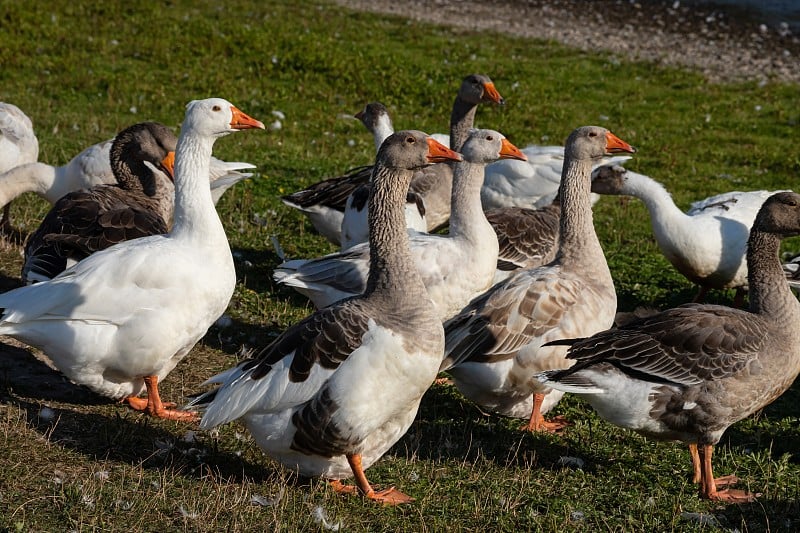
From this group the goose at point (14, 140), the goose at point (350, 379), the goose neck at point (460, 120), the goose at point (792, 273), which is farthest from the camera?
the goose neck at point (460, 120)

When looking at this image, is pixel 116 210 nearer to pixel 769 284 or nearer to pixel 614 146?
pixel 614 146

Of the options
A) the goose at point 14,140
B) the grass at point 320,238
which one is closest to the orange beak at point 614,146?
the grass at point 320,238

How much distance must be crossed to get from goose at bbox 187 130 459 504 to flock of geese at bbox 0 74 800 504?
0.5 inches

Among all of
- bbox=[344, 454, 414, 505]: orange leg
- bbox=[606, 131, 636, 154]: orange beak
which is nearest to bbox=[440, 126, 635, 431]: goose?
bbox=[606, 131, 636, 154]: orange beak

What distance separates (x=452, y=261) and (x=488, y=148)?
1138 millimetres

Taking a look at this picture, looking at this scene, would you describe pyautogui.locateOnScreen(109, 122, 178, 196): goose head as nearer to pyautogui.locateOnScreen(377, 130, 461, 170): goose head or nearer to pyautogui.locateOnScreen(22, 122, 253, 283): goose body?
pyautogui.locateOnScreen(22, 122, 253, 283): goose body

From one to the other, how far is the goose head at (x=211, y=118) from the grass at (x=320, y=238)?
196 centimetres

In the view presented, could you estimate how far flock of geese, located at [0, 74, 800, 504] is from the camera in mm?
5738

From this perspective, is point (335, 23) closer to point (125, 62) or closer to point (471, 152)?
point (125, 62)

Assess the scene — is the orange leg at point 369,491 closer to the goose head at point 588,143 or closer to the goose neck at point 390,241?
the goose neck at point 390,241

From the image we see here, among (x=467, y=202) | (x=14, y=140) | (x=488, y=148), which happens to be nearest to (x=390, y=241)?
(x=467, y=202)

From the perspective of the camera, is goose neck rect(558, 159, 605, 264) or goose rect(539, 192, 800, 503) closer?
goose rect(539, 192, 800, 503)

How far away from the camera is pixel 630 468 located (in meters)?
6.73

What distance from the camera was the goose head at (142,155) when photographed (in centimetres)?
910
